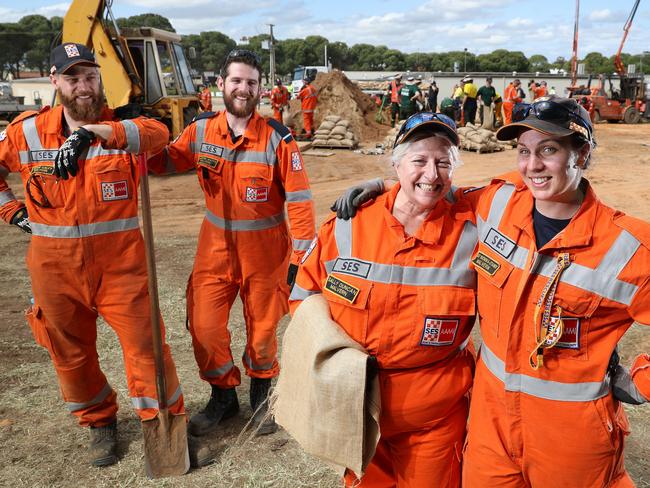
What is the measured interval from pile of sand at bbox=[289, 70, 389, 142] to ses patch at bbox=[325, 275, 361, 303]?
16.2 m

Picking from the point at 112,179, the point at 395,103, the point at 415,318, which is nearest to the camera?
the point at 415,318

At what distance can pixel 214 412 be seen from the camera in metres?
4.04

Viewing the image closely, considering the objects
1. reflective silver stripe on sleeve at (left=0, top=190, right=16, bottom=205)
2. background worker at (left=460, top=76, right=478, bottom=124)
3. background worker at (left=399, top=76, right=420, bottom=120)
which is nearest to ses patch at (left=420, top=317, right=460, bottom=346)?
reflective silver stripe on sleeve at (left=0, top=190, right=16, bottom=205)

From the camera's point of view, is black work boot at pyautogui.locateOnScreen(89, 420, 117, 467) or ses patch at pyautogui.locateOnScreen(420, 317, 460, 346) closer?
ses patch at pyautogui.locateOnScreen(420, 317, 460, 346)

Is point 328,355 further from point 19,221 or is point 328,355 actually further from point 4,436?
point 4,436

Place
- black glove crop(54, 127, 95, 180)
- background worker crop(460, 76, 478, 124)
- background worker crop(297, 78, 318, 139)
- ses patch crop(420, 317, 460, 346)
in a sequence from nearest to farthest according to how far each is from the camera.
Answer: ses patch crop(420, 317, 460, 346)
black glove crop(54, 127, 95, 180)
background worker crop(297, 78, 318, 139)
background worker crop(460, 76, 478, 124)

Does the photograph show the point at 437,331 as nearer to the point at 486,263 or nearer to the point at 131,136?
the point at 486,263

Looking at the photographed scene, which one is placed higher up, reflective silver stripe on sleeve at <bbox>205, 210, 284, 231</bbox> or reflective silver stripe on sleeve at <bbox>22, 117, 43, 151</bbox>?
reflective silver stripe on sleeve at <bbox>22, 117, 43, 151</bbox>

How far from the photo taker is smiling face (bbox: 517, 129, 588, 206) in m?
2.05

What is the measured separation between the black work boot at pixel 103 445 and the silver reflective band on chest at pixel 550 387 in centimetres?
255

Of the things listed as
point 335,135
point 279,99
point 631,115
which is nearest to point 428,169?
point 335,135

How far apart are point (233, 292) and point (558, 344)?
230cm

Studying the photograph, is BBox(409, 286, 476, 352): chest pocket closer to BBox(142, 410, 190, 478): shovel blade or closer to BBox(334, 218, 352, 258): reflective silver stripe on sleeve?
BBox(334, 218, 352, 258): reflective silver stripe on sleeve

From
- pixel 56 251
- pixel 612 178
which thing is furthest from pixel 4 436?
pixel 612 178
